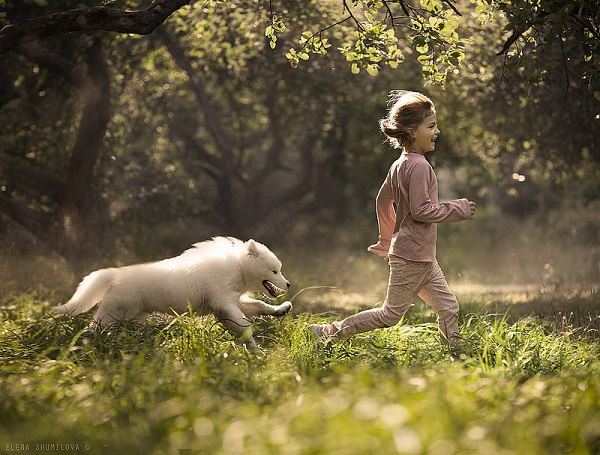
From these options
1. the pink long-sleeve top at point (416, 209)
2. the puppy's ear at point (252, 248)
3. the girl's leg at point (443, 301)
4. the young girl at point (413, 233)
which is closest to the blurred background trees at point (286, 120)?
the young girl at point (413, 233)

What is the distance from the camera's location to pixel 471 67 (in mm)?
12336

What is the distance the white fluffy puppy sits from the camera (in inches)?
239

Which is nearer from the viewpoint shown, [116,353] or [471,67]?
[116,353]

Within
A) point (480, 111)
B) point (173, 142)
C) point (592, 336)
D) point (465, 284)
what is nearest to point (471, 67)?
point (480, 111)

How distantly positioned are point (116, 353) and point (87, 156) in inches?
258

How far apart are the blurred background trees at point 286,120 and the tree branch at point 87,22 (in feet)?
4.80

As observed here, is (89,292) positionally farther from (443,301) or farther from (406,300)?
(443,301)

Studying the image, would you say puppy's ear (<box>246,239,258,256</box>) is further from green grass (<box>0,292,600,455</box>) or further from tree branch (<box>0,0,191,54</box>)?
tree branch (<box>0,0,191,54</box>)

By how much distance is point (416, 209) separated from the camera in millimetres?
5637

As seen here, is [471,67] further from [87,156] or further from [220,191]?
[220,191]

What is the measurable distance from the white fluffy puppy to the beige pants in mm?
798

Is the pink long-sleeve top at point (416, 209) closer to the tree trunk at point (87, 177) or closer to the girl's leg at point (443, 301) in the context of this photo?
the girl's leg at point (443, 301)

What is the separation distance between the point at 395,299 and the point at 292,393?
1711 mm

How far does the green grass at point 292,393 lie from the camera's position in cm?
326
